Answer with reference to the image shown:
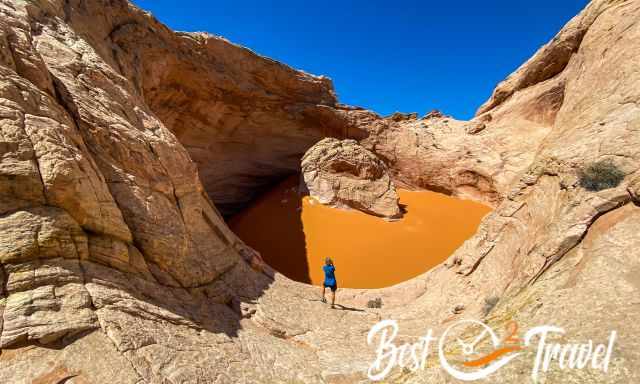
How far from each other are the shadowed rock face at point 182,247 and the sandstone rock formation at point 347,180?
5264 mm

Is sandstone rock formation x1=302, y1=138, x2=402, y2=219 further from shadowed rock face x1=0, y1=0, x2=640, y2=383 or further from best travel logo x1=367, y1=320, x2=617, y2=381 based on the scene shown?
best travel logo x1=367, y1=320, x2=617, y2=381

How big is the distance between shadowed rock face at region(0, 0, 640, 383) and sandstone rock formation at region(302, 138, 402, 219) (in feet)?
17.3

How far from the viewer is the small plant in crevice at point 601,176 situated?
3821mm

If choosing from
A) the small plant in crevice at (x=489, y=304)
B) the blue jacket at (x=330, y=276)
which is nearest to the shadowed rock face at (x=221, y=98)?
the blue jacket at (x=330, y=276)

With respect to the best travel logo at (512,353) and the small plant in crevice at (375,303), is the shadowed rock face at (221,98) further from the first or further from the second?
the best travel logo at (512,353)

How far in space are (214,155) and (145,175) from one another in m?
8.28

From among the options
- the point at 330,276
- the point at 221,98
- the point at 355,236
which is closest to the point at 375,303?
the point at 330,276

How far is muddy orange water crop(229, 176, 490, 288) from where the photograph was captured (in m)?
10.3

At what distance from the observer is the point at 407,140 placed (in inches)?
627

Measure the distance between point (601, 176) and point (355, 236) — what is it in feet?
27.0

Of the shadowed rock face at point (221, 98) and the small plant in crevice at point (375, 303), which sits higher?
the shadowed rock face at point (221, 98)

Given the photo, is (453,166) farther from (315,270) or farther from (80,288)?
(80,288)

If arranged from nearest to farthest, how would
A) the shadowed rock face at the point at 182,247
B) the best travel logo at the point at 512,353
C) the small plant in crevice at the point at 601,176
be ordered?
the best travel logo at the point at 512,353, the shadowed rock face at the point at 182,247, the small plant in crevice at the point at 601,176

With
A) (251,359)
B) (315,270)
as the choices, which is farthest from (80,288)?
(315,270)
